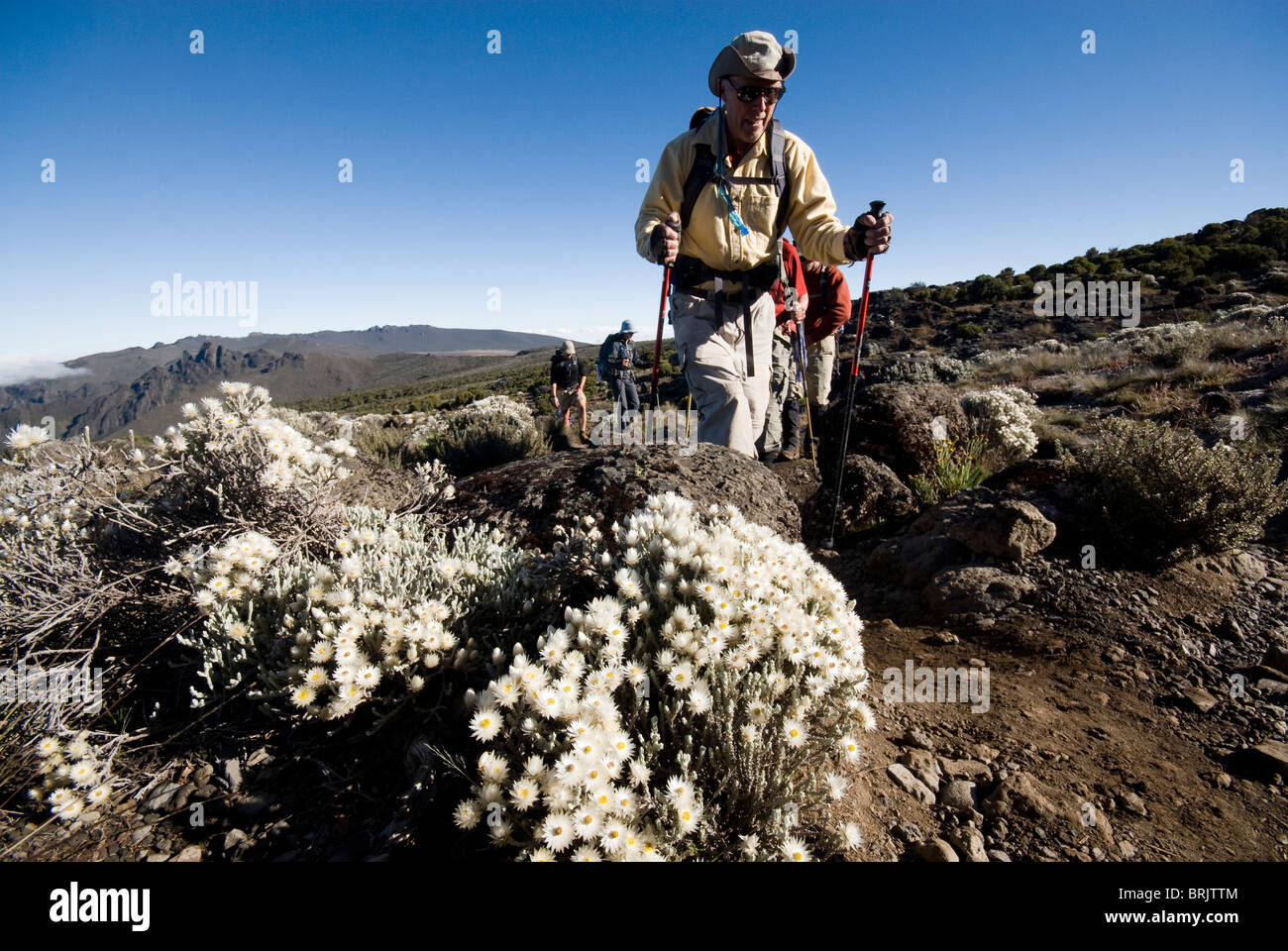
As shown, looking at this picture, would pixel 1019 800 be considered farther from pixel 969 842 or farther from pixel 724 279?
pixel 724 279

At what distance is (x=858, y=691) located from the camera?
6.98 feet

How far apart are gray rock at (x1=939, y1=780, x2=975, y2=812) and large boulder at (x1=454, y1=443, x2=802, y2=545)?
5.11 ft

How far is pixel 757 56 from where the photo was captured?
11.2ft

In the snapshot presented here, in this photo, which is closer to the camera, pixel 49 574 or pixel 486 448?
pixel 49 574

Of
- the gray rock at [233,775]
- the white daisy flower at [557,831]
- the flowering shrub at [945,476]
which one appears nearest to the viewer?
the white daisy flower at [557,831]

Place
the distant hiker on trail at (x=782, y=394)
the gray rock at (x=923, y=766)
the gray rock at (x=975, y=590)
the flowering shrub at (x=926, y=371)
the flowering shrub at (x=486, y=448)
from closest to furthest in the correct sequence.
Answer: the gray rock at (x=923, y=766)
the gray rock at (x=975, y=590)
the distant hiker on trail at (x=782, y=394)
the flowering shrub at (x=486, y=448)
the flowering shrub at (x=926, y=371)

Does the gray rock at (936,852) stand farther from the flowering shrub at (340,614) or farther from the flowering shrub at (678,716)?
the flowering shrub at (340,614)

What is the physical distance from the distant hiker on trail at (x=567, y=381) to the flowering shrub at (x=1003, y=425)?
7821 mm

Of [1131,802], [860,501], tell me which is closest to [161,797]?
[1131,802]

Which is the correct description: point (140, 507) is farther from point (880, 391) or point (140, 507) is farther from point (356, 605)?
point (880, 391)

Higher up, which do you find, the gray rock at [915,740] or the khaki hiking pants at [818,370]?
the khaki hiking pants at [818,370]

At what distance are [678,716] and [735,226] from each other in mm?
3248

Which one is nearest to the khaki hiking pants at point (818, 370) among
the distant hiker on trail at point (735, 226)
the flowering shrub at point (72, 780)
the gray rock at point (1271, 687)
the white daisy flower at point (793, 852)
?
the distant hiker on trail at point (735, 226)

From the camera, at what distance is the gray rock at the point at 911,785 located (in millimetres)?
1979
